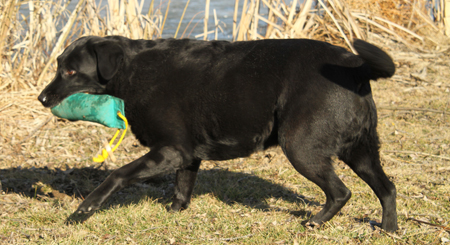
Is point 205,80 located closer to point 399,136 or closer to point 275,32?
point 399,136

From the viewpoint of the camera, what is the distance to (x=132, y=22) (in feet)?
22.0

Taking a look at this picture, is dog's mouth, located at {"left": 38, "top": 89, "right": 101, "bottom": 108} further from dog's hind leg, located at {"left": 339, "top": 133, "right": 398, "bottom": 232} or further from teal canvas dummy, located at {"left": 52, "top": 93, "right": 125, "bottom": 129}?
dog's hind leg, located at {"left": 339, "top": 133, "right": 398, "bottom": 232}

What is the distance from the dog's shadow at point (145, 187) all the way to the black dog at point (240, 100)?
29.8 inches

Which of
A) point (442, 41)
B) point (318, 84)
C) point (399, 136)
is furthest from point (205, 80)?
point (442, 41)

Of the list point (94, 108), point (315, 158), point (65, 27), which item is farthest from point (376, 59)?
point (65, 27)

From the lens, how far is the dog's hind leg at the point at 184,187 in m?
3.97

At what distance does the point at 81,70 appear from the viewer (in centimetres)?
361

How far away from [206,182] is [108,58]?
5.81ft

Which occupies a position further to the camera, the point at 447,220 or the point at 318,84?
the point at 447,220

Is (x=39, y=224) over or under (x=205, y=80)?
under

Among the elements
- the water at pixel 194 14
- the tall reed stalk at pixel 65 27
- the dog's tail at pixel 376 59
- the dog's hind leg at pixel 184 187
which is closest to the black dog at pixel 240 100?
the dog's tail at pixel 376 59

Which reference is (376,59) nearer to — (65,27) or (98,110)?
(98,110)

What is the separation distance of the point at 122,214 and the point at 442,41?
9.09 metres

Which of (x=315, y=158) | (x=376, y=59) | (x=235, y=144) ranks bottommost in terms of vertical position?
(x=235, y=144)
